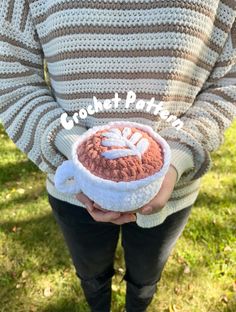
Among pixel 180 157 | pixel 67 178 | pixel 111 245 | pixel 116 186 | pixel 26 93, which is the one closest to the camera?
pixel 116 186

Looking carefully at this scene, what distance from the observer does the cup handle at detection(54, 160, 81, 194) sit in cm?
99

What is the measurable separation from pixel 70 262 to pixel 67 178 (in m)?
1.67

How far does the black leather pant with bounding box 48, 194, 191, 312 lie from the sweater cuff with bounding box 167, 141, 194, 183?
343mm

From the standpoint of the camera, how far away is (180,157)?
1150 mm

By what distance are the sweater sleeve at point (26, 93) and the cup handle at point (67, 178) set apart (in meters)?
0.19

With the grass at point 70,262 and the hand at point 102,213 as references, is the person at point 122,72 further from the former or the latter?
the grass at point 70,262

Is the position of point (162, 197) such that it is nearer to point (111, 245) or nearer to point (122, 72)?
point (122, 72)

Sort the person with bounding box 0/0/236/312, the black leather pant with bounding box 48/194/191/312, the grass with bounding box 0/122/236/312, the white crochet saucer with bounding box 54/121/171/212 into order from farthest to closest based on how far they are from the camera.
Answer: the grass with bounding box 0/122/236/312
the black leather pant with bounding box 48/194/191/312
the person with bounding box 0/0/236/312
the white crochet saucer with bounding box 54/121/171/212

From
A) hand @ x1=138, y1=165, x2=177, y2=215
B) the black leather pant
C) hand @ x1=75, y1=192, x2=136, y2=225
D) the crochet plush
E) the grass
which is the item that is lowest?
the grass

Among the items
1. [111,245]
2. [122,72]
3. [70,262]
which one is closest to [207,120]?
[122,72]

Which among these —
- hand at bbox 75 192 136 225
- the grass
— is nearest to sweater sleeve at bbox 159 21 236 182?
hand at bbox 75 192 136 225

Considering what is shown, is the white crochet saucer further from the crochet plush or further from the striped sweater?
the striped sweater

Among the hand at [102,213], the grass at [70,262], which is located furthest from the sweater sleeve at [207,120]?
the grass at [70,262]

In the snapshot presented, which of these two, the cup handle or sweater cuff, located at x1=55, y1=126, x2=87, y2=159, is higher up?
the cup handle
